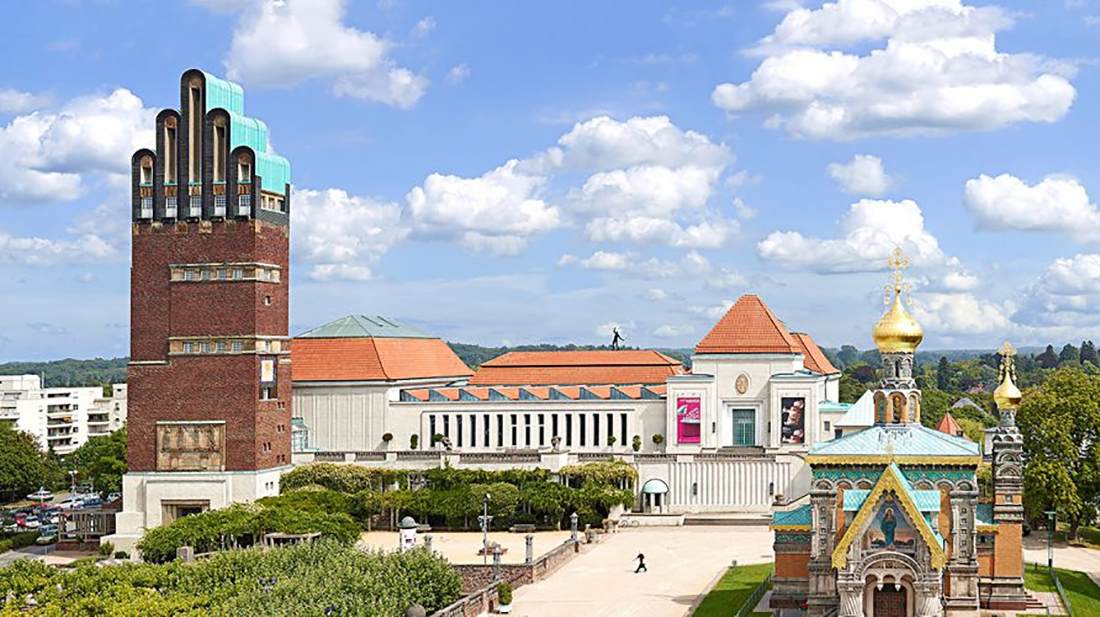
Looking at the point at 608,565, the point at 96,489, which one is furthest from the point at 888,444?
the point at 96,489

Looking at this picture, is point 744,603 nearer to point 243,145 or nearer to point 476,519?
point 476,519

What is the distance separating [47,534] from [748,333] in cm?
4035

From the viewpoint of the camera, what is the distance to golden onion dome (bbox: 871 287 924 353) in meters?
51.4

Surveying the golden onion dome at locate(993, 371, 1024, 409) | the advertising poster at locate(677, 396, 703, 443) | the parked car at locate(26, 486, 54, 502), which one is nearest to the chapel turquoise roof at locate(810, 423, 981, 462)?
the golden onion dome at locate(993, 371, 1024, 409)

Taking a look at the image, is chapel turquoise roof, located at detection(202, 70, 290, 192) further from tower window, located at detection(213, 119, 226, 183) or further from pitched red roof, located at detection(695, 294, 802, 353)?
pitched red roof, located at detection(695, 294, 802, 353)

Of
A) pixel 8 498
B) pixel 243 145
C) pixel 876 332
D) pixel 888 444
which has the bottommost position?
pixel 8 498

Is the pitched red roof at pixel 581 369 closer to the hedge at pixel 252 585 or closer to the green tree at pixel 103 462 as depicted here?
the green tree at pixel 103 462

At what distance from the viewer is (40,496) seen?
112 meters

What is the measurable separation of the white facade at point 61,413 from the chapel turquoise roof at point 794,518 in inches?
4208

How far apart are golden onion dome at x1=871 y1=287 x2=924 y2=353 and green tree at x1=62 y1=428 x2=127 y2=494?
57.2 meters

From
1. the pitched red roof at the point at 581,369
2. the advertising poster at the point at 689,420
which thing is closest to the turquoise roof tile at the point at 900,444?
the advertising poster at the point at 689,420

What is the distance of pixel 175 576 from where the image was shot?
171ft

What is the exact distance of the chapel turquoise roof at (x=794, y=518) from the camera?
49213 mm

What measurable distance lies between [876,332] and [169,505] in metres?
41.5
